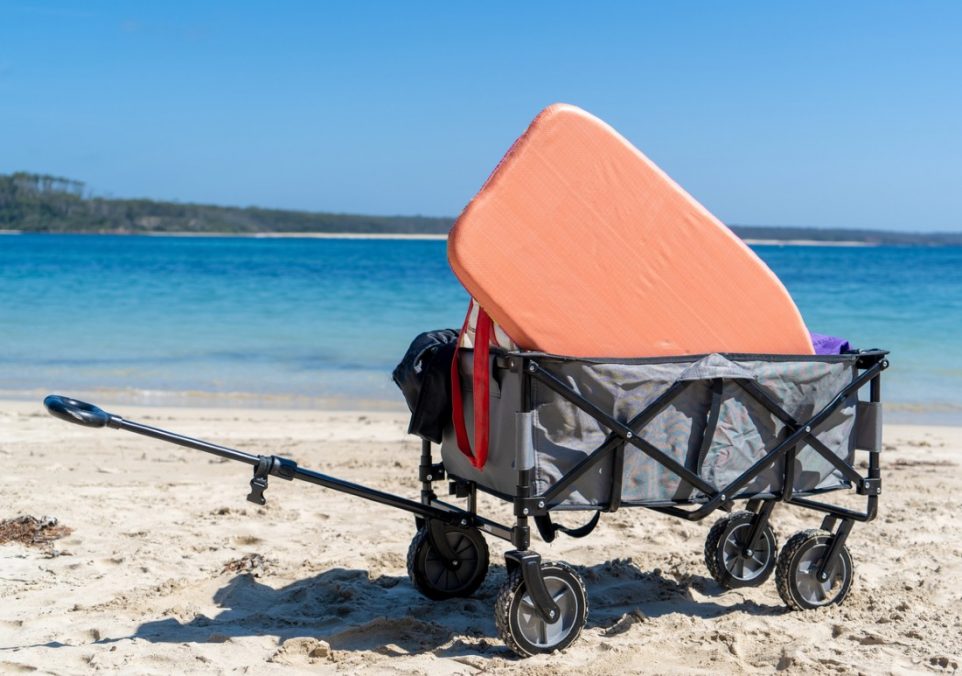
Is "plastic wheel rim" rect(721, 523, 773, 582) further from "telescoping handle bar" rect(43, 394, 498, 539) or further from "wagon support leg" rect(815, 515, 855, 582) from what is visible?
"telescoping handle bar" rect(43, 394, 498, 539)

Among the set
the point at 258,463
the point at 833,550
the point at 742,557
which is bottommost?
the point at 742,557

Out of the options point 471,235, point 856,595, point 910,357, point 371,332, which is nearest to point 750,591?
point 856,595

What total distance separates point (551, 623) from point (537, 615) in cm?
6

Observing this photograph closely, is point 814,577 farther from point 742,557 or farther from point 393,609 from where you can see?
point 393,609

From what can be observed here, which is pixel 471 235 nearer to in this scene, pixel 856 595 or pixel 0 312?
pixel 856 595

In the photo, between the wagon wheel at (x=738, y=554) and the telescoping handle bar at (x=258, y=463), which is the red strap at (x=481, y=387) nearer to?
the telescoping handle bar at (x=258, y=463)

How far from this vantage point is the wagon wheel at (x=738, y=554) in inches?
173

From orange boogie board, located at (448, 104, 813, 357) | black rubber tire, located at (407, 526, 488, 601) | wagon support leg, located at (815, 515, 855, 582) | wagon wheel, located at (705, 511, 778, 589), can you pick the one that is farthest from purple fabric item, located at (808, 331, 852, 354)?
black rubber tire, located at (407, 526, 488, 601)

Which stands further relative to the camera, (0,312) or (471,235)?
(0,312)

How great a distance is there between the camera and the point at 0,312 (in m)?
21.3

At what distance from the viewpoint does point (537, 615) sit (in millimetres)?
3611

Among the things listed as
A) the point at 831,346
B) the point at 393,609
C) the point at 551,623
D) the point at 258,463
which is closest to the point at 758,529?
the point at 831,346

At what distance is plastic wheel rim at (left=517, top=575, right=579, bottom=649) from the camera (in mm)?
3594

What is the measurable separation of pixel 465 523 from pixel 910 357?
1328 centimetres
